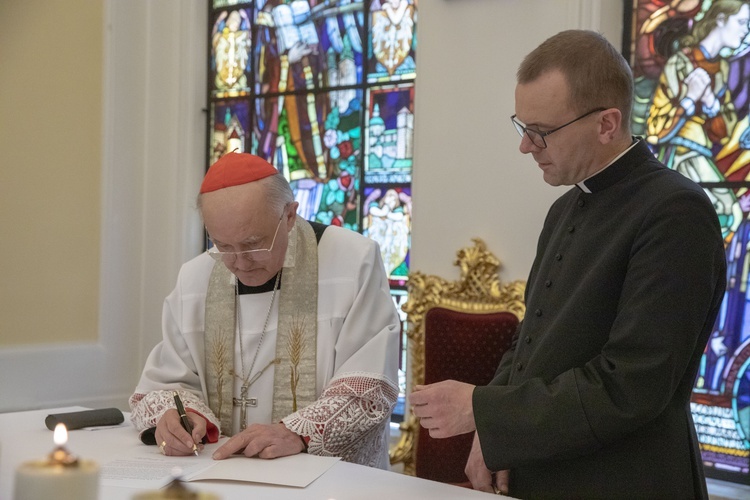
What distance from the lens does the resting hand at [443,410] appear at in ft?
7.25

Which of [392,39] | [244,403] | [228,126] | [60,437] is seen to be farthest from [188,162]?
[60,437]

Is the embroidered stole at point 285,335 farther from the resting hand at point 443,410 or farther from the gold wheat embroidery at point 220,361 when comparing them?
the resting hand at point 443,410

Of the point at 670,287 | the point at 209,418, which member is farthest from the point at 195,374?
the point at 670,287

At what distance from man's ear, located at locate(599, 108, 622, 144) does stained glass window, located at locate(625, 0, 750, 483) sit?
6.09ft

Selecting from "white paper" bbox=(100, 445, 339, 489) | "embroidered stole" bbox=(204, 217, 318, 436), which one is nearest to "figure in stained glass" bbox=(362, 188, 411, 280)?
"embroidered stole" bbox=(204, 217, 318, 436)

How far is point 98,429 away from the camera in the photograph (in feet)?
10.2

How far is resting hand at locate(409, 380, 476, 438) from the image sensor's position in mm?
2209

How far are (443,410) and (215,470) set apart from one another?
67cm

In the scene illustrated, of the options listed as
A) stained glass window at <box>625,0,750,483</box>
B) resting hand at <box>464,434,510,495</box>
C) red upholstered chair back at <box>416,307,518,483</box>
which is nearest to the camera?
resting hand at <box>464,434,510,495</box>

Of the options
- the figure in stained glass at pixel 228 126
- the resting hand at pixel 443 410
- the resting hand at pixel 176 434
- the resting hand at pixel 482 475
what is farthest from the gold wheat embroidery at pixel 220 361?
the figure in stained glass at pixel 228 126

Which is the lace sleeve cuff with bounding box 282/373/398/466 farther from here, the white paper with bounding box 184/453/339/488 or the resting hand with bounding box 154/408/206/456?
the resting hand with bounding box 154/408/206/456

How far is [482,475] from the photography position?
247cm

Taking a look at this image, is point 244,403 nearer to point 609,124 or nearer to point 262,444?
point 262,444

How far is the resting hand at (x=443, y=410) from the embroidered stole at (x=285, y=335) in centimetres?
100
